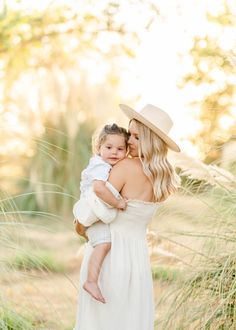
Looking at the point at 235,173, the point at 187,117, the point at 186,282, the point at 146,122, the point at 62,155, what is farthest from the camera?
the point at 187,117

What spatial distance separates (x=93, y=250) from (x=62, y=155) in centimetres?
399

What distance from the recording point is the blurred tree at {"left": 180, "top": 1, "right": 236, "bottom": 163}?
24.4 ft

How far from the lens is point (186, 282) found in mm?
3678

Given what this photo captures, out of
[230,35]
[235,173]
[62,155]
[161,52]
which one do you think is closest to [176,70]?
[161,52]

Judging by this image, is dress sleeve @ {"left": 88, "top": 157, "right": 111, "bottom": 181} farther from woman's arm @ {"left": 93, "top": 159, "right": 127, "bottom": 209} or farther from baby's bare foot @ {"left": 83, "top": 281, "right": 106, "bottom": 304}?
baby's bare foot @ {"left": 83, "top": 281, "right": 106, "bottom": 304}

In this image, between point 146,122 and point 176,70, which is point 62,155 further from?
point 146,122

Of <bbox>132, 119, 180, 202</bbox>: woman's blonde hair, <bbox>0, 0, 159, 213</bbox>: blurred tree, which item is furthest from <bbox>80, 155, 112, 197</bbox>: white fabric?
<bbox>0, 0, 159, 213</bbox>: blurred tree

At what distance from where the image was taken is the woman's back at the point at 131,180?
2.93 meters

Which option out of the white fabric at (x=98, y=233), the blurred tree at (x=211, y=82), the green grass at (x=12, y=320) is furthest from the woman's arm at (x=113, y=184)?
the blurred tree at (x=211, y=82)

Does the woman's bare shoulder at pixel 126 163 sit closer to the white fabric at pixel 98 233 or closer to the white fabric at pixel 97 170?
the white fabric at pixel 97 170

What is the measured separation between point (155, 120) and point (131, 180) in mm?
198

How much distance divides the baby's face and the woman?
29 mm

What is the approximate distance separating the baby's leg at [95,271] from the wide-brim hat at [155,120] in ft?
1.19

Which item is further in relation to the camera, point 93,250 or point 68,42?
point 68,42
